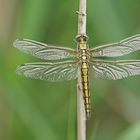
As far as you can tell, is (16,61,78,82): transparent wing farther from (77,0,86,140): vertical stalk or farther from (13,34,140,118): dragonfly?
(77,0,86,140): vertical stalk

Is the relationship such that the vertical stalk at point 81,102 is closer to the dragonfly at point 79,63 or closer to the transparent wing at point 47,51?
the dragonfly at point 79,63

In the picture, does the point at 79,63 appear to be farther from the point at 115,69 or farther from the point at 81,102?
the point at 81,102

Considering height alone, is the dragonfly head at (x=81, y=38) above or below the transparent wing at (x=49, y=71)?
above

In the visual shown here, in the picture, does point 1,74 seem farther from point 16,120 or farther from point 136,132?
point 136,132

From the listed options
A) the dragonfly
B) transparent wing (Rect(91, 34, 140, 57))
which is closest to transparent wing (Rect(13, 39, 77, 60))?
the dragonfly

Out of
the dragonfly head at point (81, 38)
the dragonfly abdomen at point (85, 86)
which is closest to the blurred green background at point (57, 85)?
the dragonfly abdomen at point (85, 86)

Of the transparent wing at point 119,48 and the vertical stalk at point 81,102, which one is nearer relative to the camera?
the vertical stalk at point 81,102

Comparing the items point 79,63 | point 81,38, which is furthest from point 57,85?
point 81,38

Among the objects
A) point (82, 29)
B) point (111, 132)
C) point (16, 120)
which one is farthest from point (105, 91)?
point (82, 29)
